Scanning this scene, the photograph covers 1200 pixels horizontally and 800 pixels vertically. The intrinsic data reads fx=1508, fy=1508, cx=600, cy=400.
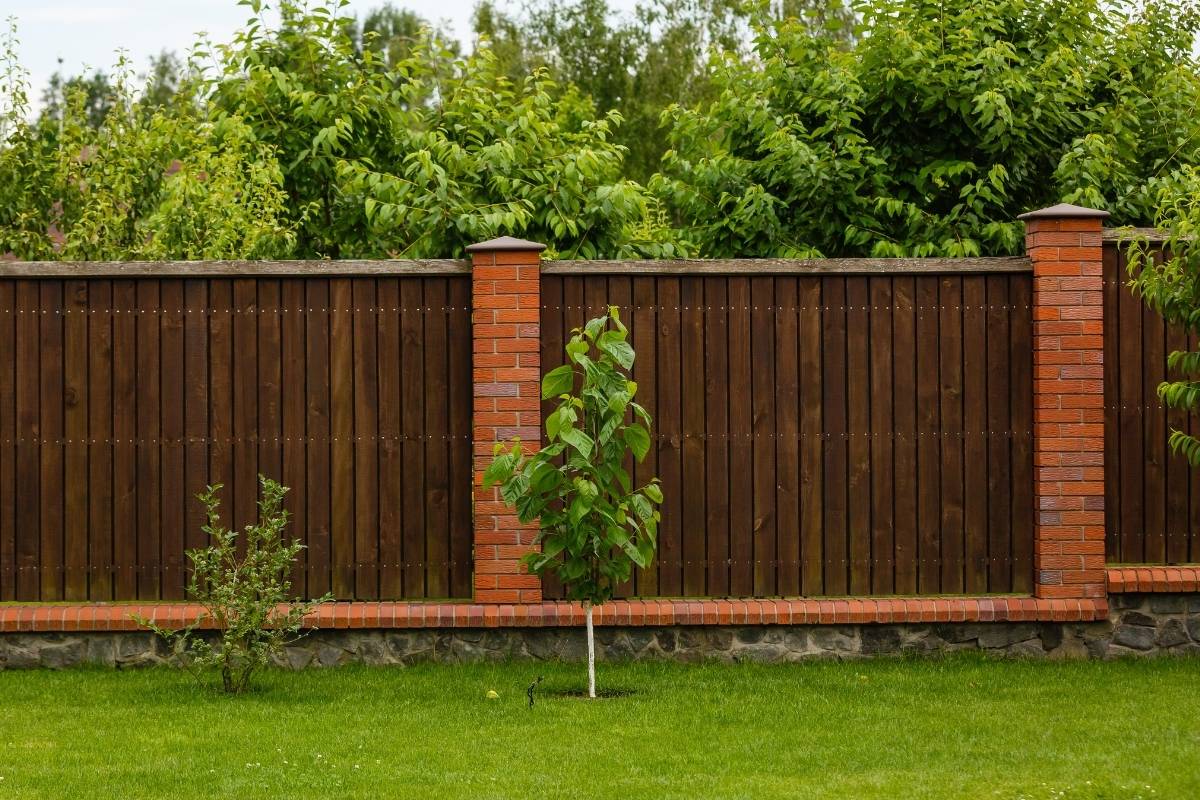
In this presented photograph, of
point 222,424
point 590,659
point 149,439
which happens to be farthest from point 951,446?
point 149,439

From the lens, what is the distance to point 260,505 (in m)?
→ 7.30

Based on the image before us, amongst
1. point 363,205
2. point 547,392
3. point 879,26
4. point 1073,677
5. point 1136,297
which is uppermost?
point 879,26

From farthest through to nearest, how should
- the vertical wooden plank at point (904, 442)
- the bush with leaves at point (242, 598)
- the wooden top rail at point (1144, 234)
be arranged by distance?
1. the vertical wooden plank at point (904, 442)
2. the wooden top rail at point (1144, 234)
3. the bush with leaves at point (242, 598)

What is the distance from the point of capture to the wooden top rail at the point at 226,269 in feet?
25.0

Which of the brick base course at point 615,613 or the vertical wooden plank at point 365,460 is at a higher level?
the vertical wooden plank at point 365,460

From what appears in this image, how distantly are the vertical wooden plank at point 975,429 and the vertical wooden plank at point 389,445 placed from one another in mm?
2933

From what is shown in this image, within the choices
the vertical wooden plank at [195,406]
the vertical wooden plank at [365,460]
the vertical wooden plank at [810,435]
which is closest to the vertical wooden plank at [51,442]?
the vertical wooden plank at [195,406]

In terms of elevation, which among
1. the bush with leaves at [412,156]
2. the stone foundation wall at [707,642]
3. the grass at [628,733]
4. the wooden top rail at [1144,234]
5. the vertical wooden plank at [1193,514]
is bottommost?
the grass at [628,733]

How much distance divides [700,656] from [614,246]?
285 cm

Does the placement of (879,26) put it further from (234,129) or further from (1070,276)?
(234,129)

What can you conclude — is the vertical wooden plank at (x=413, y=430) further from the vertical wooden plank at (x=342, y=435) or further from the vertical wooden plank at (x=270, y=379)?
the vertical wooden plank at (x=270, y=379)

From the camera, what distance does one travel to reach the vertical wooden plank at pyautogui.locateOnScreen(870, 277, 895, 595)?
308 inches

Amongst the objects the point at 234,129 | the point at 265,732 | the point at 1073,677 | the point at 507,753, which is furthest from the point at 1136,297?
the point at 234,129

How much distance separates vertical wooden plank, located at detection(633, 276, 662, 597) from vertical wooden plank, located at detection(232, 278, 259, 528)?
1.49m
